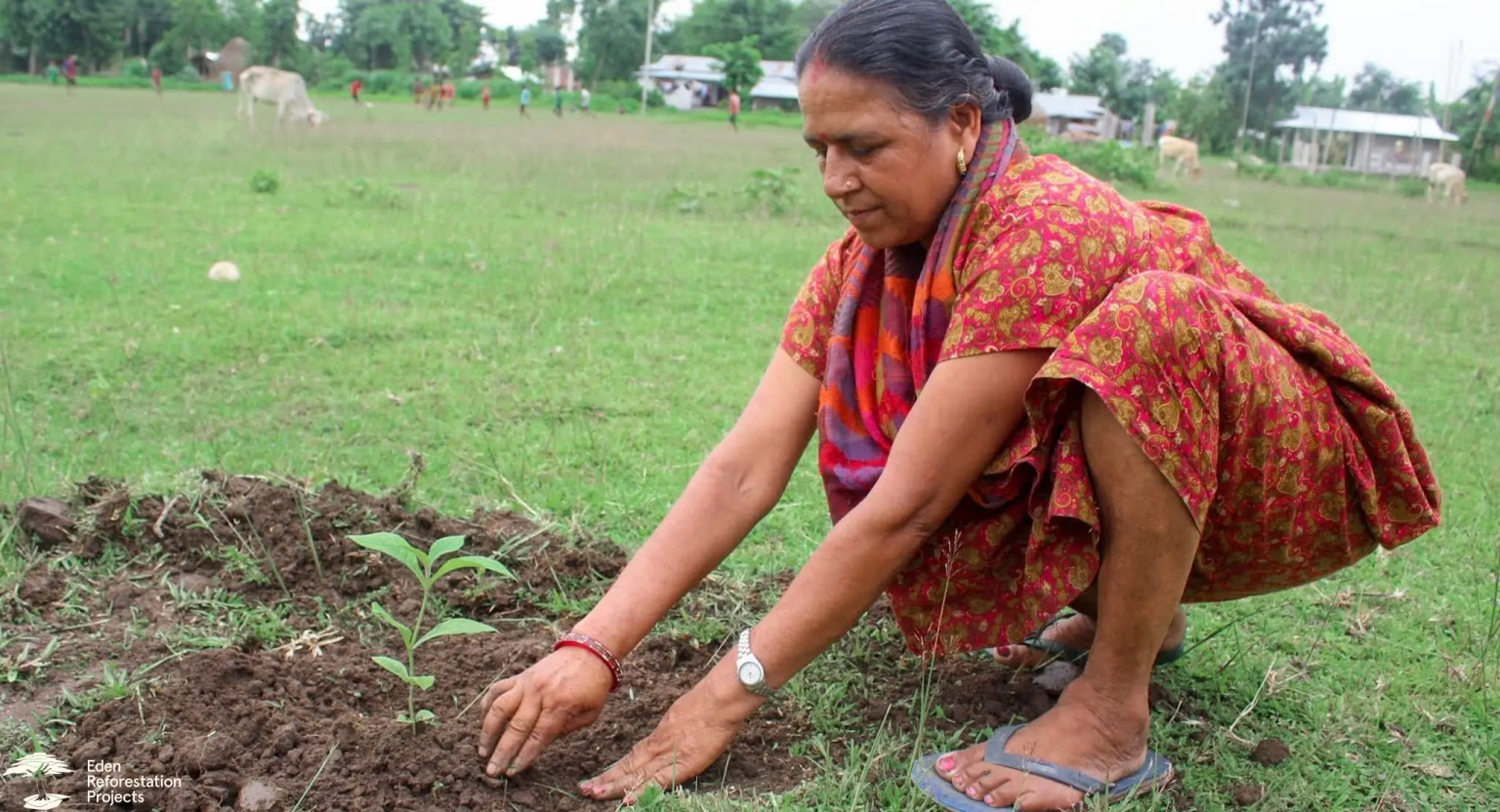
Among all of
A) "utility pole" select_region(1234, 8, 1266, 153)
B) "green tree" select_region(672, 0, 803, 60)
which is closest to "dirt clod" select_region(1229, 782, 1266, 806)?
"utility pole" select_region(1234, 8, 1266, 153)

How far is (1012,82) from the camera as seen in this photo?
2.04m

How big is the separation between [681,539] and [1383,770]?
4.21 ft

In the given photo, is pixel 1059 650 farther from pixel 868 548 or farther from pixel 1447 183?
pixel 1447 183

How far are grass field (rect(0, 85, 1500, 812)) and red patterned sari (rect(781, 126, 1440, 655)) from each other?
39 centimetres

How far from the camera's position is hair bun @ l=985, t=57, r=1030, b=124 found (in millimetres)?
2025

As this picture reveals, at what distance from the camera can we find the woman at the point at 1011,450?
179 cm

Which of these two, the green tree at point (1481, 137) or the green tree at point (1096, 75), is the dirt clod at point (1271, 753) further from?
the green tree at point (1096, 75)

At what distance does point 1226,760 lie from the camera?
82.7 inches

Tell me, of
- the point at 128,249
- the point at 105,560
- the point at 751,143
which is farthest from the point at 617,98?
the point at 105,560

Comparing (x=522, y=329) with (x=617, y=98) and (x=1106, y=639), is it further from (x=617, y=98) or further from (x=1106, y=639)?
(x=617, y=98)

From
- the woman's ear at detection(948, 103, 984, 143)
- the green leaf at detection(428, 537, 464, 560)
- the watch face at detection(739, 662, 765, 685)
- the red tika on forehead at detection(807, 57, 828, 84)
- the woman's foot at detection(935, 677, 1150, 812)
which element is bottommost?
the woman's foot at detection(935, 677, 1150, 812)

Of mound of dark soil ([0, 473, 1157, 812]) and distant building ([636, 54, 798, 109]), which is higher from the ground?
distant building ([636, 54, 798, 109])

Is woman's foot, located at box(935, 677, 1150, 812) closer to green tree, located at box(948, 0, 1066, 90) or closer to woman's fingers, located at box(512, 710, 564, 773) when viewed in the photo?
woman's fingers, located at box(512, 710, 564, 773)

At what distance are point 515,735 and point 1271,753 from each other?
4.25 ft
